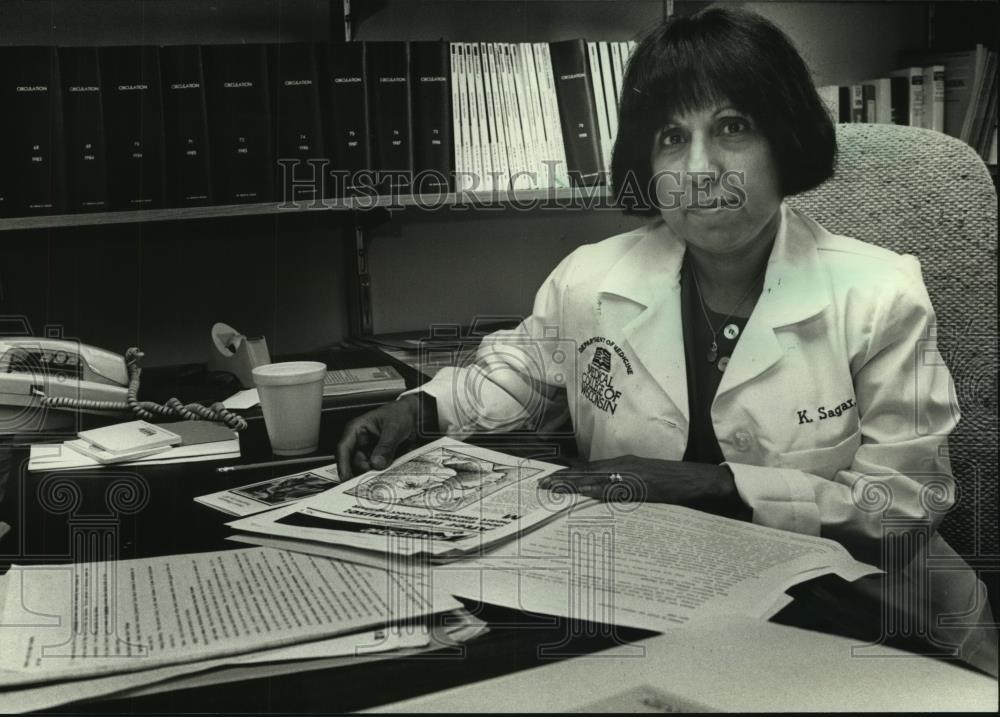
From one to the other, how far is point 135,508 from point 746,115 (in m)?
0.75

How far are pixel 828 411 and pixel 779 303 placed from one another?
0.13 m

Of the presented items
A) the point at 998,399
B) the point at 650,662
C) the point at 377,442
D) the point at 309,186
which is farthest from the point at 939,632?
the point at 309,186

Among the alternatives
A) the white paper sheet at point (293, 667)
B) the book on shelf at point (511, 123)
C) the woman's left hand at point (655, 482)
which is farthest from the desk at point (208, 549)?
the book on shelf at point (511, 123)

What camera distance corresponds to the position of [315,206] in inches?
53.1

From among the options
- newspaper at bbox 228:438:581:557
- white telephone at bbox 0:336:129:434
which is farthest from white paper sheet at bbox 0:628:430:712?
white telephone at bbox 0:336:129:434

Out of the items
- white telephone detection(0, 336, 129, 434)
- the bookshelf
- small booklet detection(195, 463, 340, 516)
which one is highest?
the bookshelf

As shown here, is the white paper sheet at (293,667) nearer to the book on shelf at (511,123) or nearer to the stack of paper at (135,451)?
the stack of paper at (135,451)

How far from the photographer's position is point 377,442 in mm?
929

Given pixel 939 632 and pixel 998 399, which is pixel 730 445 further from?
pixel 939 632

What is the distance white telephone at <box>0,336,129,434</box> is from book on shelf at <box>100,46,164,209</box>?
0.25 m

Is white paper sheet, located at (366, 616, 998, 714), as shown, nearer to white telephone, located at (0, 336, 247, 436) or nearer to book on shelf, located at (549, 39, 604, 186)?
white telephone, located at (0, 336, 247, 436)

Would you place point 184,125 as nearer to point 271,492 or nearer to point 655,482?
point 271,492

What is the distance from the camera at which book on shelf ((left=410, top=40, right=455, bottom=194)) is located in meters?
1.41

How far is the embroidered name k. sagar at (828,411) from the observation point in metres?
0.95
